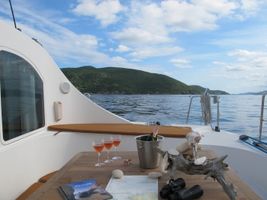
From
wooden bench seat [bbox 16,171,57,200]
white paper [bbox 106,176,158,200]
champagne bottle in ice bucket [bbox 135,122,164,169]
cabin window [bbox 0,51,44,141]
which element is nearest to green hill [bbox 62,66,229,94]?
cabin window [bbox 0,51,44,141]

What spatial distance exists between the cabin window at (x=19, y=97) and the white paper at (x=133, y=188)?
4.09 ft

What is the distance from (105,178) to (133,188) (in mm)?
222

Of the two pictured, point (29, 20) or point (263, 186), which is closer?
point (263, 186)

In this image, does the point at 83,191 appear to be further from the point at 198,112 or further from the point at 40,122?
the point at 198,112

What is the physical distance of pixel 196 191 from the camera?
1.13 meters

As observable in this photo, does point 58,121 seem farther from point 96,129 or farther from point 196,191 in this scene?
point 196,191

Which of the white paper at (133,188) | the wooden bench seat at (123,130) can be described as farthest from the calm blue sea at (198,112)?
the white paper at (133,188)

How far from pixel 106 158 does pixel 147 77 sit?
8.45 meters

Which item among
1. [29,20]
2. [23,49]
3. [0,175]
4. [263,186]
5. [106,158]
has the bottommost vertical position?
[263,186]

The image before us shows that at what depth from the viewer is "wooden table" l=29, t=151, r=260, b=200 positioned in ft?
3.90

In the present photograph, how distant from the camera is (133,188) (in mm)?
1244

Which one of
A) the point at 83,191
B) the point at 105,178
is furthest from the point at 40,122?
the point at 83,191

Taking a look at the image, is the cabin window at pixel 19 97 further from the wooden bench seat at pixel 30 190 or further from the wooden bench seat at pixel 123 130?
the wooden bench seat at pixel 30 190

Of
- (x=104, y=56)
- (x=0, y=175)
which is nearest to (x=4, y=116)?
(x=0, y=175)
